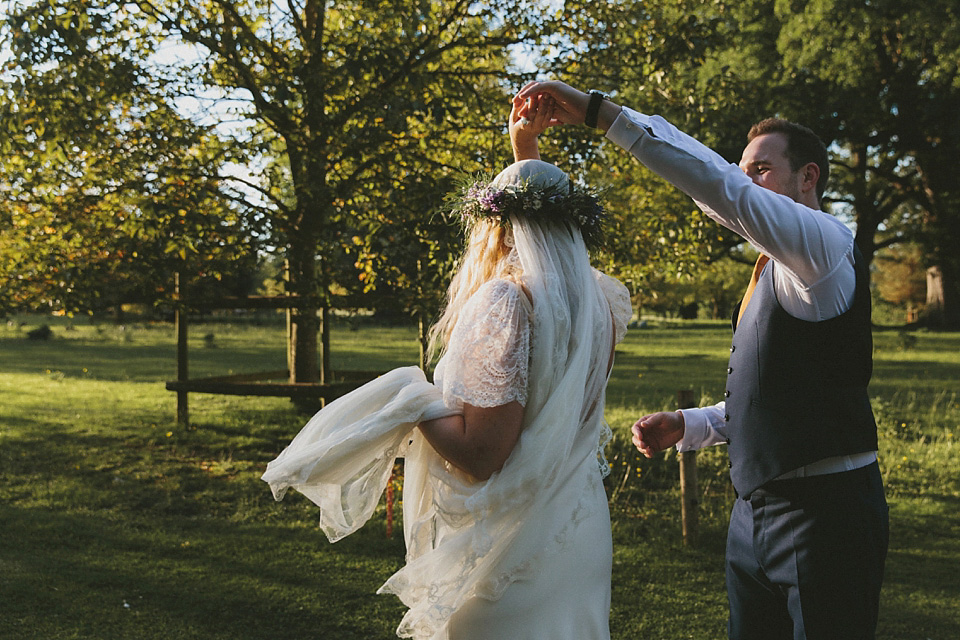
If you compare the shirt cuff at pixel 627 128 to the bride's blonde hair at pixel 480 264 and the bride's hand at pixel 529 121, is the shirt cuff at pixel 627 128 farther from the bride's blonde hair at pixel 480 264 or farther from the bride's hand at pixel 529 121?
the bride's blonde hair at pixel 480 264

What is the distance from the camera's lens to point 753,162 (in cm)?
261

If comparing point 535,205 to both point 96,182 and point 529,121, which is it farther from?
point 96,182

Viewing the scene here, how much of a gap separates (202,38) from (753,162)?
6089mm

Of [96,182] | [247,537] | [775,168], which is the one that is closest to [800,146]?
[775,168]

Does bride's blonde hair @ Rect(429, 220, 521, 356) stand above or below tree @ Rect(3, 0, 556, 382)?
below

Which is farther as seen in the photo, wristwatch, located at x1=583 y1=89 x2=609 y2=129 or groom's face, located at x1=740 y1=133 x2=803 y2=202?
groom's face, located at x1=740 y1=133 x2=803 y2=202

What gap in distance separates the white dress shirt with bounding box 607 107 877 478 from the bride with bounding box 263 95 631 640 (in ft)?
1.50

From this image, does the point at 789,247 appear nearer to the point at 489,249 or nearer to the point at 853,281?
the point at 853,281

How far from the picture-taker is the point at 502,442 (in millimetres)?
2275

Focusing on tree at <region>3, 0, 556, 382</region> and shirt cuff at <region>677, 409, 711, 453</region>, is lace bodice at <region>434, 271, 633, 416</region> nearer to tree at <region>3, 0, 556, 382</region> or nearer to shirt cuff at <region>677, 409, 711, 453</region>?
shirt cuff at <region>677, 409, 711, 453</region>

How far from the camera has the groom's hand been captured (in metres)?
3.09

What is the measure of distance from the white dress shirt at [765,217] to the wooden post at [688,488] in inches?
148

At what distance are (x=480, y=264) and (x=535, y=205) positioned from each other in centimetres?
27

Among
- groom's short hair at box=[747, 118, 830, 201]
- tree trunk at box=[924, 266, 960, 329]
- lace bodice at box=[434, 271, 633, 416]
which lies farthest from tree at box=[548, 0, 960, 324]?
lace bodice at box=[434, 271, 633, 416]
